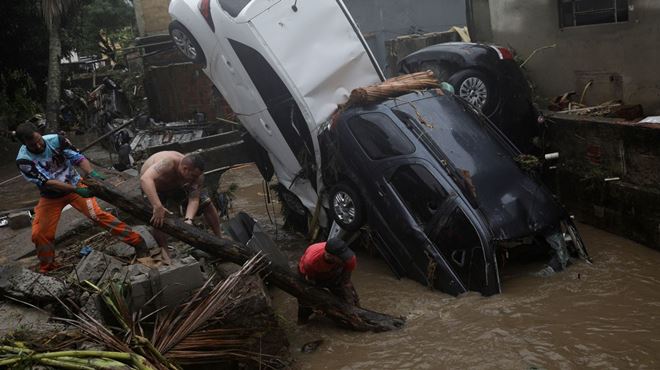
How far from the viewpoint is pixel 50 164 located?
595 cm

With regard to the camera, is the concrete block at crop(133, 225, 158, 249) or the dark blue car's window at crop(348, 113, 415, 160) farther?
the dark blue car's window at crop(348, 113, 415, 160)

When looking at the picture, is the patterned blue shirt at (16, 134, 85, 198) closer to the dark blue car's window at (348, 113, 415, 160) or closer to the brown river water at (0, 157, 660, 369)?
the brown river water at (0, 157, 660, 369)

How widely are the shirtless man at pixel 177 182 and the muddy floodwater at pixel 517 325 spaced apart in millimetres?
1314

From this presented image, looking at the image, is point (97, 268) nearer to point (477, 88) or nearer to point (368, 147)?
point (368, 147)

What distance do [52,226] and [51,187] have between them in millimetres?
410

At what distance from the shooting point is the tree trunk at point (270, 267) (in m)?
5.28

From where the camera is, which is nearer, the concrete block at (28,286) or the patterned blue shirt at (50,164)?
the concrete block at (28,286)

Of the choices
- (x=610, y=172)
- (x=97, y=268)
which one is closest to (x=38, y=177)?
(x=97, y=268)

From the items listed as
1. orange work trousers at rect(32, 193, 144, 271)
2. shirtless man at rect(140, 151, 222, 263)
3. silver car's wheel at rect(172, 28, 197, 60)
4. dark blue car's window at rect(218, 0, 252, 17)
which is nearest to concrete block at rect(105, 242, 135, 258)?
orange work trousers at rect(32, 193, 144, 271)

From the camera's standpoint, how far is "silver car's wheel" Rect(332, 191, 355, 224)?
21.8 ft

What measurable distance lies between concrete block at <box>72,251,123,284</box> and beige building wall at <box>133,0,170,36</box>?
18.2 meters

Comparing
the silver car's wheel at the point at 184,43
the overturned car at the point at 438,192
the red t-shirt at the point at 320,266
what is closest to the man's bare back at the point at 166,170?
the red t-shirt at the point at 320,266

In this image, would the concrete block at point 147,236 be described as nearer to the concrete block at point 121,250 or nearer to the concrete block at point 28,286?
the concrete block at point 121,250

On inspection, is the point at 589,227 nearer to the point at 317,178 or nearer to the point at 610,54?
the point at 610,54
